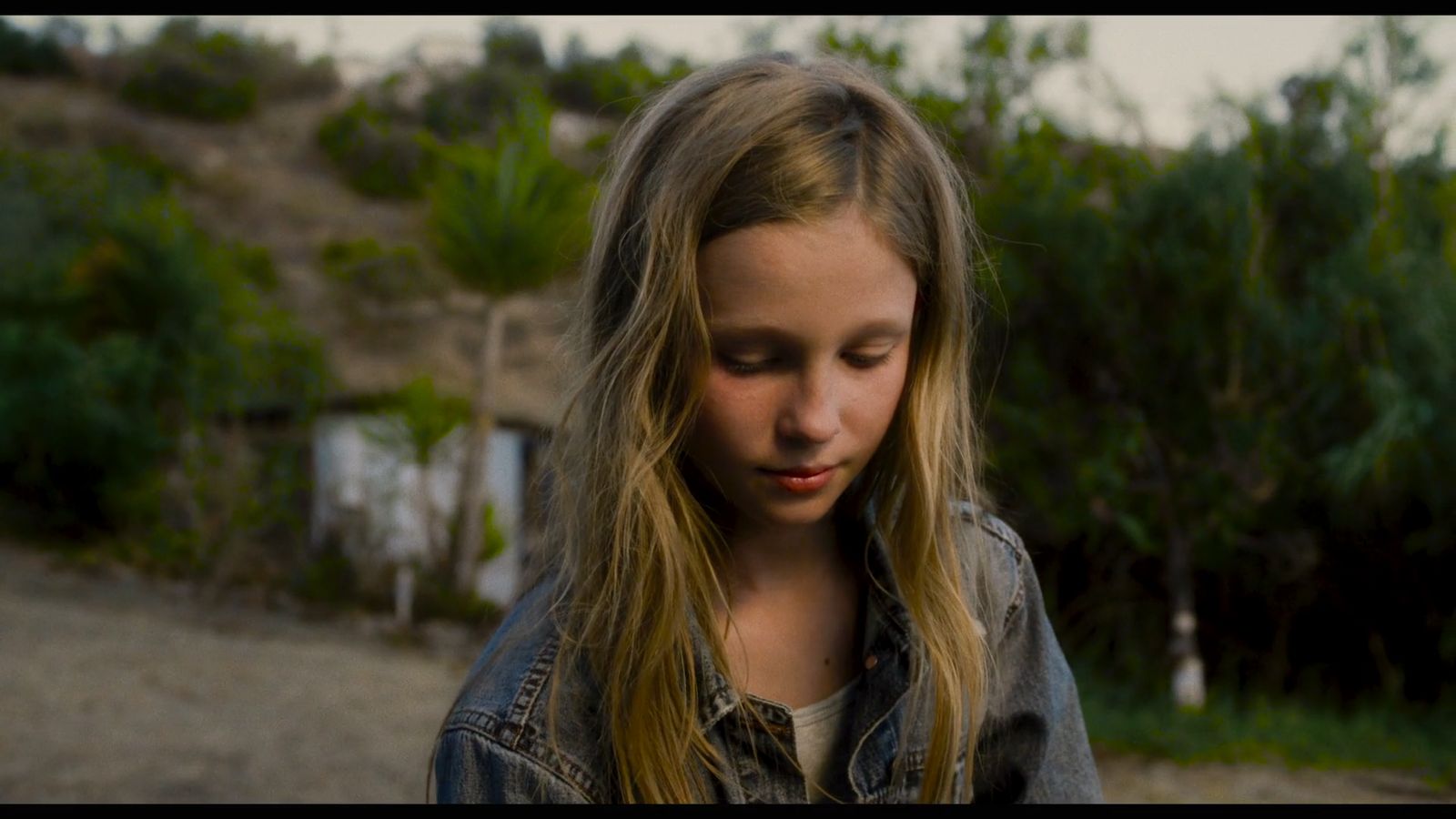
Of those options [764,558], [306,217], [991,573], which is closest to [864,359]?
[764,558]

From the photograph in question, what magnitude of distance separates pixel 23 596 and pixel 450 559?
282cm

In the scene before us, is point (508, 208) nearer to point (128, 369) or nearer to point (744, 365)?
point (128, 369)

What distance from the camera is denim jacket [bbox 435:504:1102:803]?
1.35 m

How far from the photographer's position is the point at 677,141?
54.6 inches

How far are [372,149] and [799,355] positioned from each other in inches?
952

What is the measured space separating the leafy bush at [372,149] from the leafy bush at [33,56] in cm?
659

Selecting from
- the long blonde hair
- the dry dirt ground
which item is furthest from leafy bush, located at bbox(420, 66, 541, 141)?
the long blonde hair

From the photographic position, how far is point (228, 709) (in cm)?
595

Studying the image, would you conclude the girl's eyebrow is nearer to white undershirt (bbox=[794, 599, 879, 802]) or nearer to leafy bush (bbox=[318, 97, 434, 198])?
white undershirt (bbox=[794, 599, 879, 802])

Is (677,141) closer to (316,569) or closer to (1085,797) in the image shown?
(1085,797)

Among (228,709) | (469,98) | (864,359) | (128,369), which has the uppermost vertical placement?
(469,98)

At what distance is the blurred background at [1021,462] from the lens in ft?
17.0

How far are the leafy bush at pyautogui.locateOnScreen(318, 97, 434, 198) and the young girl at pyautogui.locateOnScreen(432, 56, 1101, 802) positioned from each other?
21.2 metres

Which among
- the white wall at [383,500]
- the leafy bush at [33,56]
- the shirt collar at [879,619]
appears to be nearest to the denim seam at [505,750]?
the shirt collar at [879,619]
